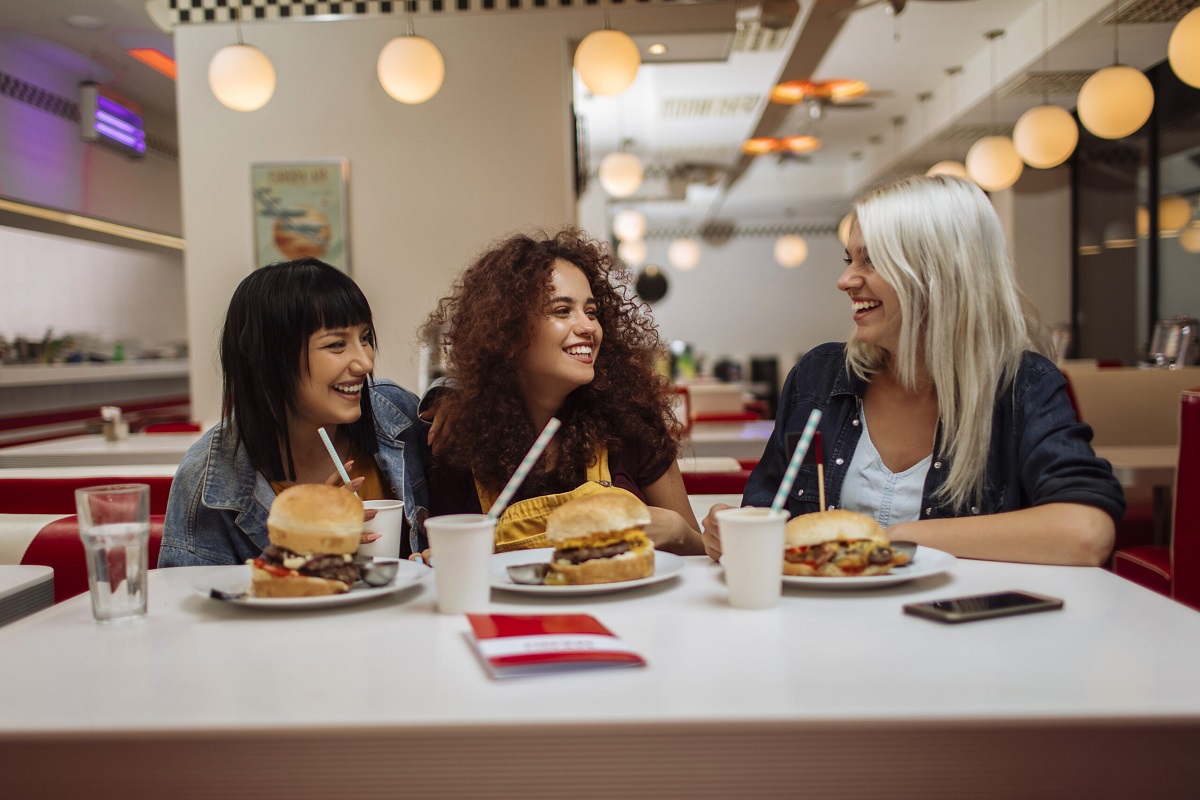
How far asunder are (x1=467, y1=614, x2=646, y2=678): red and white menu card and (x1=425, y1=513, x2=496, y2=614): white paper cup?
7cm

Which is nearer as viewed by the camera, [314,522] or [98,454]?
[314,522]

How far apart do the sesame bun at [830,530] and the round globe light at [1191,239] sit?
24.3 ft

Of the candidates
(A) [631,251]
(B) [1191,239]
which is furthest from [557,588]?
(A) [631,251]

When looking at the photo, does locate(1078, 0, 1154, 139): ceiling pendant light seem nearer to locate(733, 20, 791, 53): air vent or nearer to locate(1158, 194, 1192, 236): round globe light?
locate(733, 20, 791, 53): air vent

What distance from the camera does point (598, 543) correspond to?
4.41 feet

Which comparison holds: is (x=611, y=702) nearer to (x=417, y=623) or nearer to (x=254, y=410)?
(x=417, y=623)

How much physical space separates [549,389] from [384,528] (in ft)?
2.41

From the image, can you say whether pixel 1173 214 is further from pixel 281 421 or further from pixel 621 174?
pixel 281 421

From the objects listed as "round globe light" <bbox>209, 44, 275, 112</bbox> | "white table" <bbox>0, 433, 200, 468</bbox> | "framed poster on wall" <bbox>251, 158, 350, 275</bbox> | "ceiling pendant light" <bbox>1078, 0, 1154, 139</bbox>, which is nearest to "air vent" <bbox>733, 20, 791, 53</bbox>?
"ceiling pendant light" <bbox>1078, 0, 1154, 139</bbox>

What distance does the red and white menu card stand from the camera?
0.98 meters

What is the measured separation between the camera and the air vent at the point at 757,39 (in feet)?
23.6

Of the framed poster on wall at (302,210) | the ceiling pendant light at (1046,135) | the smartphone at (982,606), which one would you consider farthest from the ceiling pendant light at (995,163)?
the smartphone at (982,606)

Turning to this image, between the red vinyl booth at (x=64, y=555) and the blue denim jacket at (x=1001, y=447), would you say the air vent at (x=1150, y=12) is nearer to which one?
the blue denim jacket at (x=1001, y=447)

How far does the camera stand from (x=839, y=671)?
96cm
